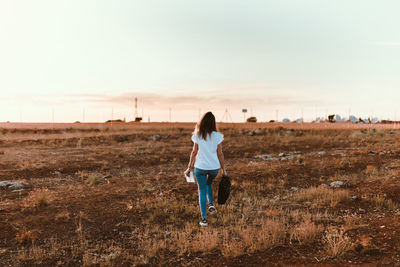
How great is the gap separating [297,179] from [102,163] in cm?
1137

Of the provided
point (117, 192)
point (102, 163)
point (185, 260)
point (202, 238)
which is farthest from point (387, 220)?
point (102, 163)

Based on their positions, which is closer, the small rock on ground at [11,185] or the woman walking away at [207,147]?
the woman walking away at [207,147]

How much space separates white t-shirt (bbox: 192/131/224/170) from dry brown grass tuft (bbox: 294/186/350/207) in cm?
415

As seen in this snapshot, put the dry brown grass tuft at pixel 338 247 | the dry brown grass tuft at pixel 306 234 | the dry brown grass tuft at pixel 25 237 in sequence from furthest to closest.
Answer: the dry brown grass tuft at pixel 25 237 → the dry brown grass tuft at pixel 306 234 → the dry brown grass tuft at pixel 338 247

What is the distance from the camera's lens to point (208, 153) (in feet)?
21.0

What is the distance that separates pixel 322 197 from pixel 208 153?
16.7 feet

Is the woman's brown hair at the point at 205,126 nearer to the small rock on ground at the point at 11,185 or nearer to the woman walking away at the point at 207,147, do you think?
the woman walking away at the point at 207,147

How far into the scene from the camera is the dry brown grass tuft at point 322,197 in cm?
913

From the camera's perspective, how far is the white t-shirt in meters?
6.38

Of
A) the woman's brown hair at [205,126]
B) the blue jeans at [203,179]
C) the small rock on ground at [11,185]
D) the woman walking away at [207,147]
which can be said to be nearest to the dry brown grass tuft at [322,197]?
the blue jeans at [203,179]

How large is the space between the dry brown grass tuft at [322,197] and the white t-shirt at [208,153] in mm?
4149

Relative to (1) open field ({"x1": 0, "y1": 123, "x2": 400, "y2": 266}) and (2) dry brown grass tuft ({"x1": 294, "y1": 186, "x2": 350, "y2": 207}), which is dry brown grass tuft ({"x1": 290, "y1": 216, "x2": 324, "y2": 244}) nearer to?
(1) open field ({"x1": 0, "y1": 123, "x2": 400, "y2": 266})

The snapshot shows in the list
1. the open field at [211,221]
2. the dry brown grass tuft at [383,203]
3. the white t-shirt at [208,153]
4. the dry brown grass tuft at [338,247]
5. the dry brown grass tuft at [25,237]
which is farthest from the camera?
the dry brown grass tuft at [383,203]

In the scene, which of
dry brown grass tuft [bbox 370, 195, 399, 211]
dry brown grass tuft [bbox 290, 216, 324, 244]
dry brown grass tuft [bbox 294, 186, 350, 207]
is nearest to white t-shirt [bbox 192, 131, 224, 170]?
dry brown grass tuft [bbox 290, 216, 324, 244]
